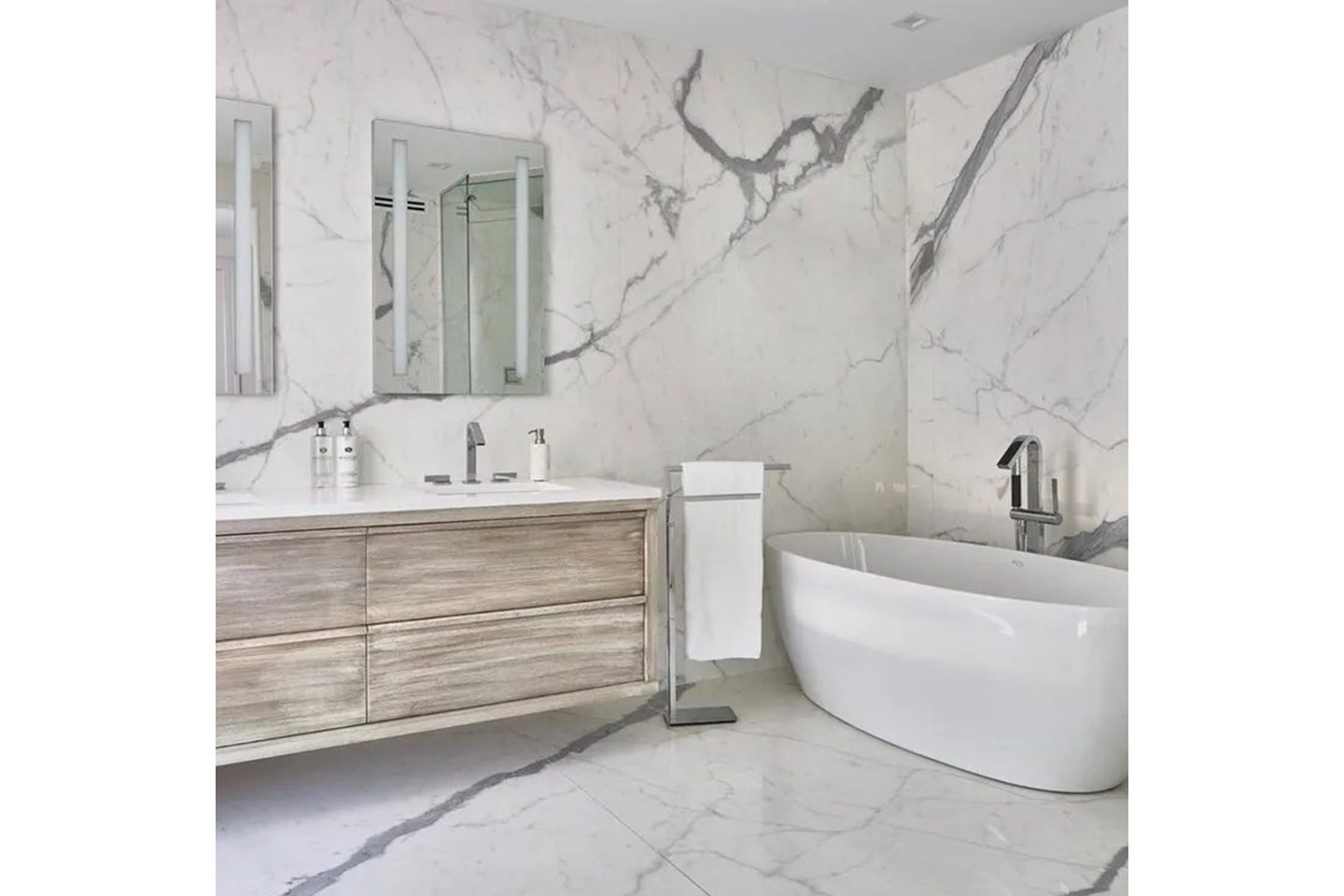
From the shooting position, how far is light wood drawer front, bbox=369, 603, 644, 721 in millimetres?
2549

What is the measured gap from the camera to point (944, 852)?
2.33m

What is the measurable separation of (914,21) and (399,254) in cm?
194

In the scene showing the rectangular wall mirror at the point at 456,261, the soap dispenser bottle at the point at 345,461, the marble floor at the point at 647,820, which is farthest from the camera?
the rectangular wall mirror at the point at 456,261

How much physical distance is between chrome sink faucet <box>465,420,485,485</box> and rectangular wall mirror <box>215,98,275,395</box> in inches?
23.9

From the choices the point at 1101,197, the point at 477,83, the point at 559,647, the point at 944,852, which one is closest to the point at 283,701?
the point at 559,647

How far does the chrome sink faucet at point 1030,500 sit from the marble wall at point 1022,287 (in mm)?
57

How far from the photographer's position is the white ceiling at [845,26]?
3.27m

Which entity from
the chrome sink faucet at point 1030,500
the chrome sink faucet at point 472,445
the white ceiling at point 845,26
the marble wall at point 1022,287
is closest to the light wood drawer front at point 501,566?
the chrome sink faucet at point 472,445

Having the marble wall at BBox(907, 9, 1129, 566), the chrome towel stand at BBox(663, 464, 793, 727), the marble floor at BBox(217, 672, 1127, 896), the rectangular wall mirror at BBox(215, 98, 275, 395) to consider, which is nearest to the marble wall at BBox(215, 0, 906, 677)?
the rectangular wall mirror at BBox(215, 98, 275, 395)

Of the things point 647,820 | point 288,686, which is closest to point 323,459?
point 288,686

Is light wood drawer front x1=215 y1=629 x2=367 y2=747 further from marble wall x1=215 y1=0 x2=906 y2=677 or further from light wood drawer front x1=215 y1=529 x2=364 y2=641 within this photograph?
marble wall x1=215 y1=0 x2=906 y2=677

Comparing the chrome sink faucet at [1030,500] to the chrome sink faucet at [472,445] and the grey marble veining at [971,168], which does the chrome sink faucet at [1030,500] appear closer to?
the grey marble veining at [971,168]
